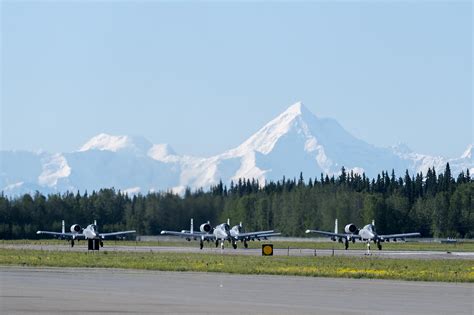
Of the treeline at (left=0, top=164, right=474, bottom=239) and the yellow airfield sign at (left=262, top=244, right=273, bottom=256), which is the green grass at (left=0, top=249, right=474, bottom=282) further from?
the treeline at (left=0, top=164, right=474, bottom=239)

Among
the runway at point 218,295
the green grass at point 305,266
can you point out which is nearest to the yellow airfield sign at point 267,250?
the green grass at point 305,266

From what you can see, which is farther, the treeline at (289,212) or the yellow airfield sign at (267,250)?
the treeline at (289,212)

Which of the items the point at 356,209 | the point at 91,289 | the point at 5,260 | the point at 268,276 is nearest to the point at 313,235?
the point at 356,209

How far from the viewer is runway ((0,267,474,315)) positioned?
3634cm

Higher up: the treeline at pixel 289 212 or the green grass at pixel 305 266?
the treeline at pixel 289 212

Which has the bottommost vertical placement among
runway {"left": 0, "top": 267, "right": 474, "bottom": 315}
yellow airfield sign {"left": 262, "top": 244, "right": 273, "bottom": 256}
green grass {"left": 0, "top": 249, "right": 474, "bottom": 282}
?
runway {"left": 0, "top": 267, "right": 474, "bottom": 315}

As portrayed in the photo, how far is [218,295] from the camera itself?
42.0m

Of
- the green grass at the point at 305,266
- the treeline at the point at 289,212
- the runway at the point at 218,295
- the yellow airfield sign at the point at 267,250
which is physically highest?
the treeline at the point at 289,212

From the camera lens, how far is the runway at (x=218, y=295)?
36344 millimetres

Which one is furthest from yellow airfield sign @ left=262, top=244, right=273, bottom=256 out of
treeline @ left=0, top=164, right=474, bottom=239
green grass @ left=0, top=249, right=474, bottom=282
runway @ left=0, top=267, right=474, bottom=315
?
treeline @ left=0, top=164, right=474, bottom=239

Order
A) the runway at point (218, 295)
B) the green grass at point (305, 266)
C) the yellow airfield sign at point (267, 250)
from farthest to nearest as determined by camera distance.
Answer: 1. the yellow airfield sign at point (267, 250)
2. the green grass at point (305, 266)
3. the runway at point (218, 295)

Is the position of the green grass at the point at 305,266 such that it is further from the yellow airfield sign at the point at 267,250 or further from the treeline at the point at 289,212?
the treeline at the point at 289,212

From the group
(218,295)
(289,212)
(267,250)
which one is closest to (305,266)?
(267,250)

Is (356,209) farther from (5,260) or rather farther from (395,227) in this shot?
(5,260)
